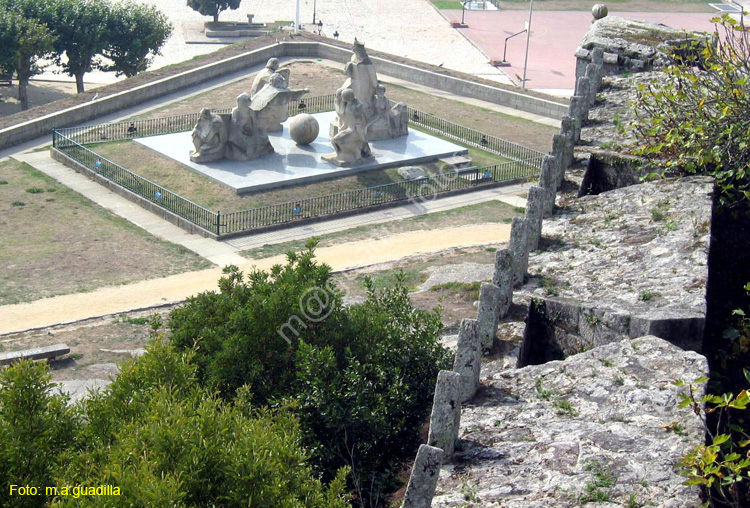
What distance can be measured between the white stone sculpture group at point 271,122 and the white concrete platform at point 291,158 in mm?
371

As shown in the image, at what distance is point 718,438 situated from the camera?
10.0m

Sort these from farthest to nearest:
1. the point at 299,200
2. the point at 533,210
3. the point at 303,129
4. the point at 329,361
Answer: the point at 303,129, the point at 299,200, the point at 533,210, the point at 329,361

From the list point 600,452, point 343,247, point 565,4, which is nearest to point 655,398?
point 600,452

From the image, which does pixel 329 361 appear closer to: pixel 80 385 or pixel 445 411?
pixel 445 411

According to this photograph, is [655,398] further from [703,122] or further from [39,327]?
[39,327]

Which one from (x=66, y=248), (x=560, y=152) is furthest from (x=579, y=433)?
(x=66, y=248)

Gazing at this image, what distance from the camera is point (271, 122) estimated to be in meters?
37.7

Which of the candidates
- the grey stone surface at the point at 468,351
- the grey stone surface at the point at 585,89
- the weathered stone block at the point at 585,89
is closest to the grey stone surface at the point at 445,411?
the grey stone surface at the point at 468,351

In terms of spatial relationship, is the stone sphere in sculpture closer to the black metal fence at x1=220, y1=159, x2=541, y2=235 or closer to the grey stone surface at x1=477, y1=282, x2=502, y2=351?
the black metal fence at x1=220, y1=159, x2=541, y2=235

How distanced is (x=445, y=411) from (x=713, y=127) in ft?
33.5

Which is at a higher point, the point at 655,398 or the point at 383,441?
the point at 655,398

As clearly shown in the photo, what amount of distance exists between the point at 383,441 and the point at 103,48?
41.8 meters

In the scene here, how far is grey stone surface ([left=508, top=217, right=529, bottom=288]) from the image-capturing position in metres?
15.7

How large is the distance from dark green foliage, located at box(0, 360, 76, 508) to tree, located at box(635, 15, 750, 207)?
11.6m
